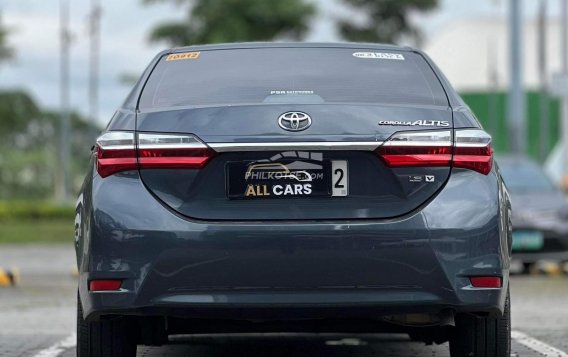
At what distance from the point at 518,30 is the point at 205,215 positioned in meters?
19.7

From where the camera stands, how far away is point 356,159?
5324 mm

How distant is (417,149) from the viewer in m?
5.34

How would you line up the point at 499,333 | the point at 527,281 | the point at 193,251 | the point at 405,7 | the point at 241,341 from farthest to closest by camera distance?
the point at 405,7 → the point at 527,281 → the point at 241,341 → the point at 499,333 → the point at 193,251

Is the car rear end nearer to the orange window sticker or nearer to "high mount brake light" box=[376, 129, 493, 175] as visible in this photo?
"high mount brake light" box=[376, 129, 493, 175]

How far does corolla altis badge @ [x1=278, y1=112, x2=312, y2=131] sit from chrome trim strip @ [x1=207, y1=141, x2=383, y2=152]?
9cm

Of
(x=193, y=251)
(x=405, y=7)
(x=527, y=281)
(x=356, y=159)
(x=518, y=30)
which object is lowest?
(x=527, y=281)

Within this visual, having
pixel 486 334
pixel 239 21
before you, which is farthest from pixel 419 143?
pixel 239 21

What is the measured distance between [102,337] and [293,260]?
3.69 feet

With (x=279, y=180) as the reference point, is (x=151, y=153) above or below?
above

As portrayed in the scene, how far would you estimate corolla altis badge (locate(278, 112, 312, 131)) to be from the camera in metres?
5.34

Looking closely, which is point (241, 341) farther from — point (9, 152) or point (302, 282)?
point (9, 152)

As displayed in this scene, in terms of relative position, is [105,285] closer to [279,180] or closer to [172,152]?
[172,152]

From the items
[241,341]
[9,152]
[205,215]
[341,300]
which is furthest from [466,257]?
[9,152]

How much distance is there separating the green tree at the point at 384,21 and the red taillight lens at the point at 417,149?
42.0m
